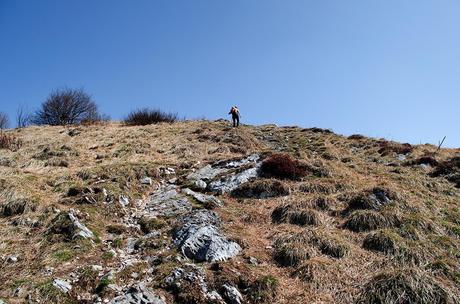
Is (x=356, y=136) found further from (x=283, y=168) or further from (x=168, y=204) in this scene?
(x=168, y=204)

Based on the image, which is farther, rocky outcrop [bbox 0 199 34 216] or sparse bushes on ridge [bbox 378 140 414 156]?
sparse bushes on ridge [bbox 378 140 414 156]

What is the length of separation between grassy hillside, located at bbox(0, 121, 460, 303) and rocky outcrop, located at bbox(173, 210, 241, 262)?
20 centimetres

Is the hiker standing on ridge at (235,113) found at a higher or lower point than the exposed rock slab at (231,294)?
higher

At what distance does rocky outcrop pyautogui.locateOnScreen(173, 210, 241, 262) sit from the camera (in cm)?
844

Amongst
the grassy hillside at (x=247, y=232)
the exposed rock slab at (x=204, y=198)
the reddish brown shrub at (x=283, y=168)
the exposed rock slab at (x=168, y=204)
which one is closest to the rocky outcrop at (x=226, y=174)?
the grassy hillside at (x=247, y=232)

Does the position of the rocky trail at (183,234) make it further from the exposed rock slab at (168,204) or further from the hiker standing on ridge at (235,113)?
the hiker standing on ridge at (235,113)

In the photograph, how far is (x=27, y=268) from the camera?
7.62 metres

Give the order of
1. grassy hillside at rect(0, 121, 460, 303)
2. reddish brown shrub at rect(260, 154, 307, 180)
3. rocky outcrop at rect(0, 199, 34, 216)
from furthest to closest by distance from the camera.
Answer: reddish brown shrub at rect(260, 154, 307, 180), rocky outcrop at rect(0, 199, 34, 216), grassy hillside at rect(0, 121, 460, 303)

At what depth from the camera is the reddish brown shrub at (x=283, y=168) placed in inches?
549

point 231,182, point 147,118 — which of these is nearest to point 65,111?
point 147,118

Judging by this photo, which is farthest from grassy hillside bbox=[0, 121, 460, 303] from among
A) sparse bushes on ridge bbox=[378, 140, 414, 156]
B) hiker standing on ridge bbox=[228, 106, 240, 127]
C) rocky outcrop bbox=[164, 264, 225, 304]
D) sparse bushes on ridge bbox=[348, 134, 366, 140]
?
hiker standing on ridge bbox=[228, 106, 240, 127]

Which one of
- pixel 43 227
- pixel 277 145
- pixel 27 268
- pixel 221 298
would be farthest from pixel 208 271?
pixel 277 145

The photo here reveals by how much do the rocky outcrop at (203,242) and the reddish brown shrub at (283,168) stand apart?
465 cm

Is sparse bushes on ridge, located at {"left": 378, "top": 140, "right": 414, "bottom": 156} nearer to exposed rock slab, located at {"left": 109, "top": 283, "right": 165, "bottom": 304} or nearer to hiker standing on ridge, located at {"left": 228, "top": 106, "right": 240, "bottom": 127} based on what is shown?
hiker standing on ridge, located at {"left": 228, "top": 106, "right": 240, "bottom": 127}
